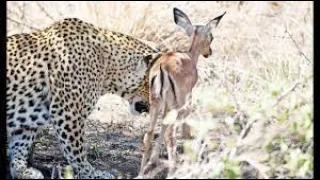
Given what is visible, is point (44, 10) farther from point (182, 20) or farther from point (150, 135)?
point (150, 135)

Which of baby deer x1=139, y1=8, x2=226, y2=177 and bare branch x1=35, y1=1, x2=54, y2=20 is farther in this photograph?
bare branch x1=35, y1=1, x2=54, y2=20

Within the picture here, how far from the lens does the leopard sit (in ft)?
22.5

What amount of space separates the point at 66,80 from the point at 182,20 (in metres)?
1.01

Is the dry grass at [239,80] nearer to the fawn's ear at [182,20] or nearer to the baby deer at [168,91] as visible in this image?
the baby deer at [168,91]

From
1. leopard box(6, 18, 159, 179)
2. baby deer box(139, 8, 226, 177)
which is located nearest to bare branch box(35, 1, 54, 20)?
leopard box(6, 18, 159, 179)

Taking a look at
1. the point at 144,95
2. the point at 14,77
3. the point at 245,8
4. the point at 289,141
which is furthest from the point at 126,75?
the point at 245,8

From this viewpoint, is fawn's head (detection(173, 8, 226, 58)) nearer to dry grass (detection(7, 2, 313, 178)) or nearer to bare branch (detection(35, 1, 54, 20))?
dry grass (detection(7, 2, 313, 178))

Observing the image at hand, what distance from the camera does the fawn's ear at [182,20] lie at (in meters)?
7.00

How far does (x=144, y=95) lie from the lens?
7.25 meters

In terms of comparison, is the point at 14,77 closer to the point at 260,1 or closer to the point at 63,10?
the point at 63,10

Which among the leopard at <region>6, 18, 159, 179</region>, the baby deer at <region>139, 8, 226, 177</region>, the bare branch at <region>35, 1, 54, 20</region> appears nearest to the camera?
the baby deer at <region>139, 8, 226, 177</region>

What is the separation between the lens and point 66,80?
22.5ft

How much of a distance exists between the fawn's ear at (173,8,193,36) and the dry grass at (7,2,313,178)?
49cm

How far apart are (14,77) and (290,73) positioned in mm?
3089
